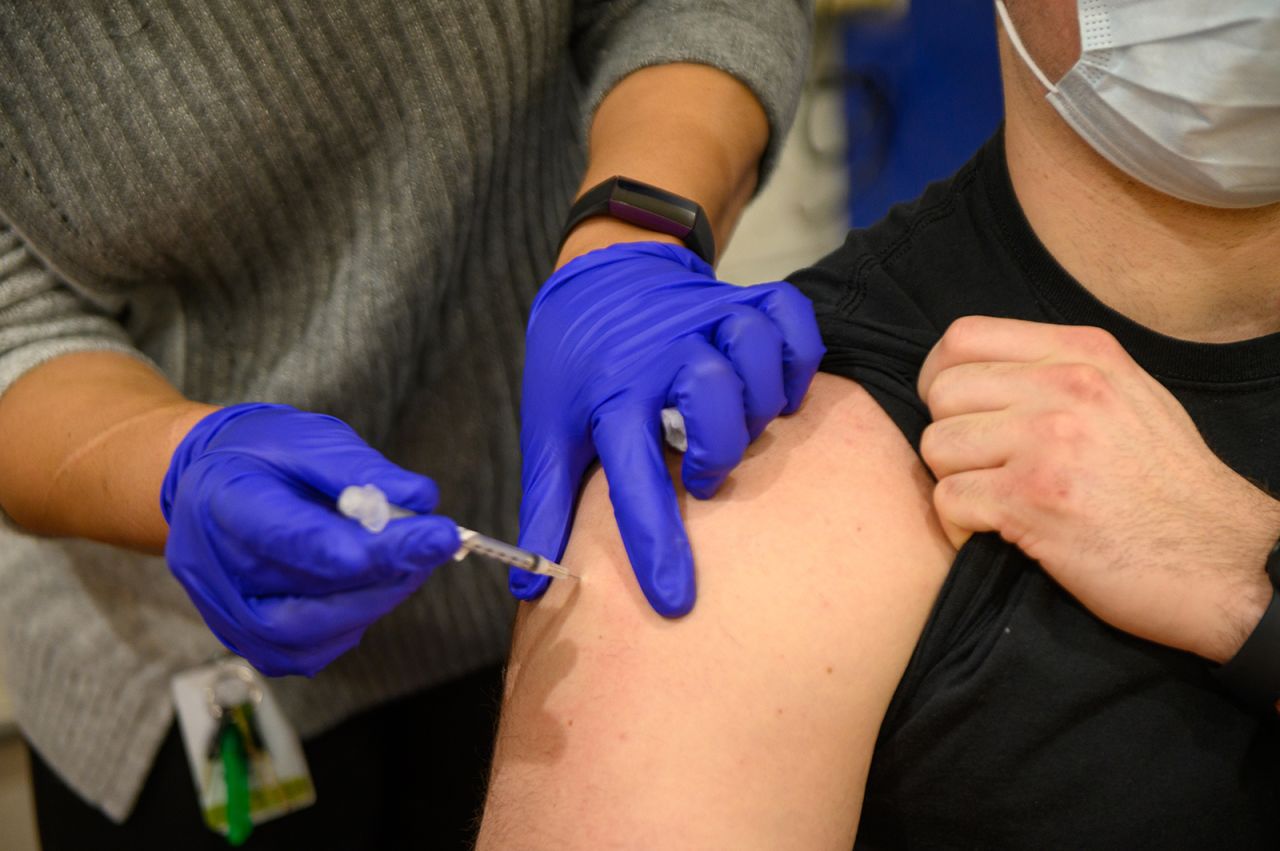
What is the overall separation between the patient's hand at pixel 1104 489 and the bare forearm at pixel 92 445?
67cm

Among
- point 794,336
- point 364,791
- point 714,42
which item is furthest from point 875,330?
point 364,791

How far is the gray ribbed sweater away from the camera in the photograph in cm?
98

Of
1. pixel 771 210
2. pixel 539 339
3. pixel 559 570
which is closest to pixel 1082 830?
pixel 559 570

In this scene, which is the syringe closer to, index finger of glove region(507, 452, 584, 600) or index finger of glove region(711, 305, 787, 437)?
index finger of glove region(507, 452, 584, 600)

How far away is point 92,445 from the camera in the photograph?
92cm

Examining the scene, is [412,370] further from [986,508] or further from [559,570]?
[986,508]

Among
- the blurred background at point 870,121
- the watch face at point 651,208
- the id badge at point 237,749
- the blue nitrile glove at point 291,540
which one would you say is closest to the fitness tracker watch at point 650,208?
the watch face at point 651,208

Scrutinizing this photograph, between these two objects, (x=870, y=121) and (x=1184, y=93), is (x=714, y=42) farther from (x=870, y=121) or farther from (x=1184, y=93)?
(x=870, y=121)

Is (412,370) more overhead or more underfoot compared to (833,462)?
more underfoot

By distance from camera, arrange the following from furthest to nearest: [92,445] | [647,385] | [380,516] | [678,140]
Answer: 1. [678,140]
2. [92,445]
3. [647,385]
4. [380,516]

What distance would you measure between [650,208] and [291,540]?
47 cm

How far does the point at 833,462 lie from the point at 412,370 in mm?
608

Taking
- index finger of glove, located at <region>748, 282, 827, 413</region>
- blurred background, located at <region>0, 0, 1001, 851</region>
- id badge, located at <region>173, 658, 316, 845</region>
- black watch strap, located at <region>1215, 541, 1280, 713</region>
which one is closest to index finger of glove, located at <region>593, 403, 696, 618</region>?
index finger of glove, located at <region>748, 282, 827, 413</region>

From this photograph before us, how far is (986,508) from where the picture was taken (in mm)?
739
